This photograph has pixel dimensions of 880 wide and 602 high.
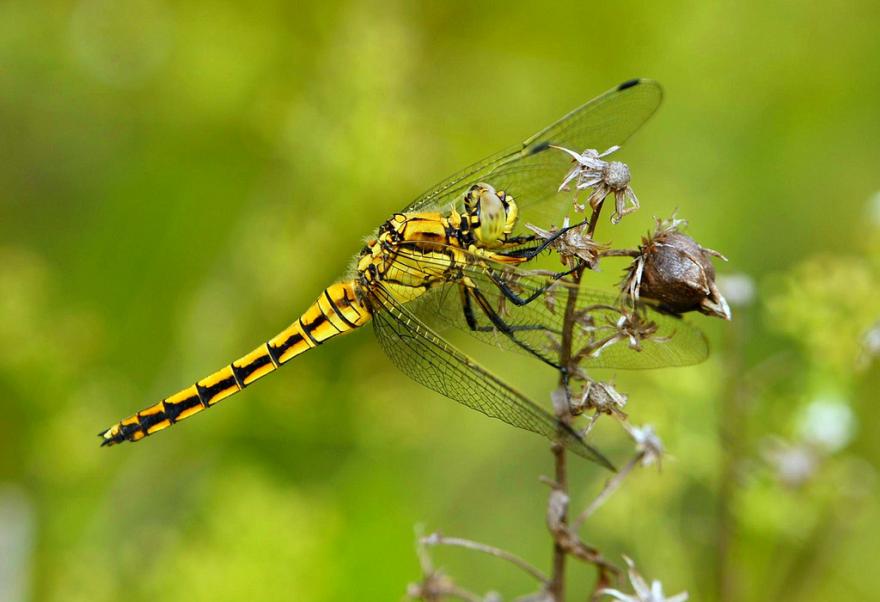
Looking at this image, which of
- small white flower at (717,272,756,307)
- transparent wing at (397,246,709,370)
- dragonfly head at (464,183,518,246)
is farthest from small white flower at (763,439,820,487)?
dragonfly head at (464,183,518,246)

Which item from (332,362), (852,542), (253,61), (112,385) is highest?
(253,61)

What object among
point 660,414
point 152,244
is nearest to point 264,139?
point 152,244

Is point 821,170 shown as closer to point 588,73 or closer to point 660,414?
point 588,73

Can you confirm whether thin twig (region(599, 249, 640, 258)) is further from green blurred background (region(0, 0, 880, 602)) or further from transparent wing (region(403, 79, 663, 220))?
transparent wing (region(403, 79, 663, 220))

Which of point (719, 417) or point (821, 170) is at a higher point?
point (821, 170)

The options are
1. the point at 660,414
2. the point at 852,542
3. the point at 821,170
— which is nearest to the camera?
the point at 660,414

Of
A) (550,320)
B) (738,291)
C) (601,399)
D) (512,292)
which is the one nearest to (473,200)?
(512,292)

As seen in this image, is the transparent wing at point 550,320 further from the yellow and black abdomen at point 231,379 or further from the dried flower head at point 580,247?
the yellow and black abdomen at point 231,379
